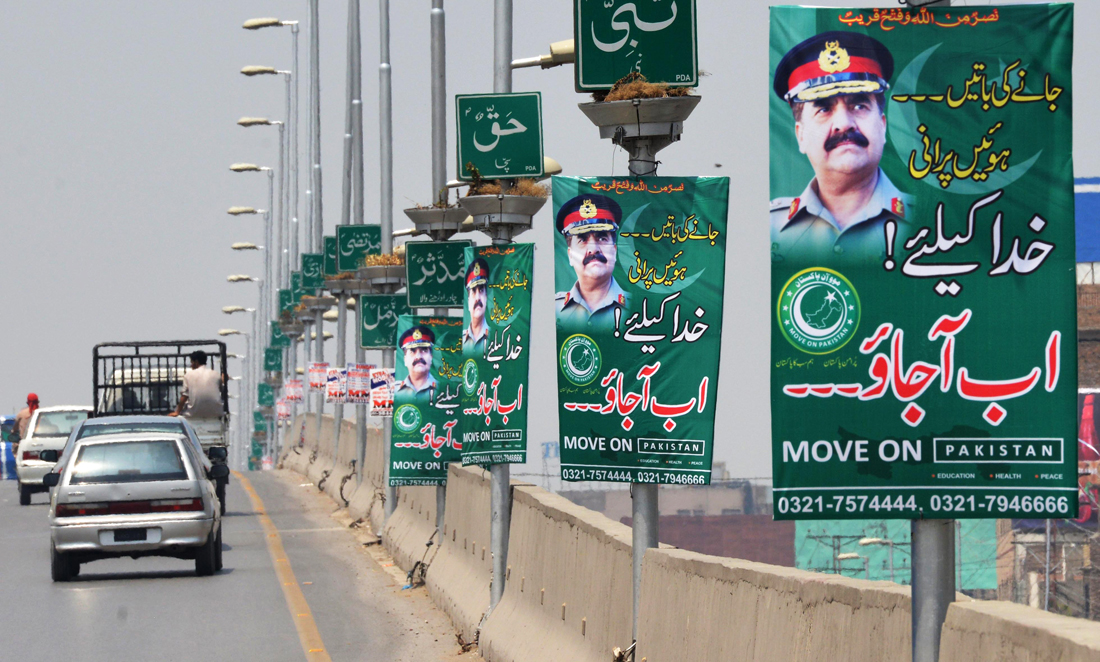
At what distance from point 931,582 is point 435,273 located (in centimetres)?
1520

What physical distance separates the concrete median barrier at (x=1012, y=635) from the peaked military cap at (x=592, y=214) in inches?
176

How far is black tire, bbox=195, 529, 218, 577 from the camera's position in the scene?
1941 cm

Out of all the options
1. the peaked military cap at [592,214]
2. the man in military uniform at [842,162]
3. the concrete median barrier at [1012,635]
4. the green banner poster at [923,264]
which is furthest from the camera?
the peaked military cap at [592,214]

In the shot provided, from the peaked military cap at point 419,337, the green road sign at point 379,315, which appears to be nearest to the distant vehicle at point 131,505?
the peaked military cap at point 419,337

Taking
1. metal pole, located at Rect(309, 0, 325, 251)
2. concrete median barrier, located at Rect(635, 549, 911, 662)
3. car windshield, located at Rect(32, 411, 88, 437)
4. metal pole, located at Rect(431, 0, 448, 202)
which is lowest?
car windshield, located at Rect(32, 411, 88, 437)

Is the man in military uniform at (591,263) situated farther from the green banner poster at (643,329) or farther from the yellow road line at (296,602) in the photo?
the yellow road line at (296,602)

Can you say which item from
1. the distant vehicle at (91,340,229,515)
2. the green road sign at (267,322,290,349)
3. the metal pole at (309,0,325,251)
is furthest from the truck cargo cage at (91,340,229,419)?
the green road sign at (267,322,290,349)

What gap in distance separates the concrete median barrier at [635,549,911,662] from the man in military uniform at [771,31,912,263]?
1.29 m

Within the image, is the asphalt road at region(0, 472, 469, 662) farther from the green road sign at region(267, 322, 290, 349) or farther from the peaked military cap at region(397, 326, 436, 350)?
the green road sign at region(267, 322, 290, 349)

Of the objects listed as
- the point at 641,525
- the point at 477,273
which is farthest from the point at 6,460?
the point at 641,525

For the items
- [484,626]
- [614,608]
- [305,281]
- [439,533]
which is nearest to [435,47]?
[439,533]

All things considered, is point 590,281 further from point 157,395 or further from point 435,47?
point 157,395

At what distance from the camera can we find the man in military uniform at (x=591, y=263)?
30.8 ft

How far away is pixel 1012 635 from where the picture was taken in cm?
483
